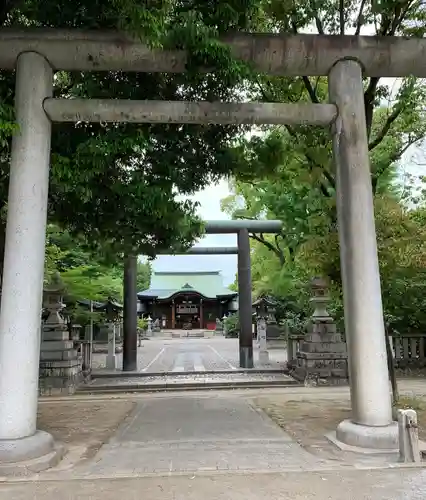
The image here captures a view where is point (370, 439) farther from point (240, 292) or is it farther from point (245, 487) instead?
point (240, 292)

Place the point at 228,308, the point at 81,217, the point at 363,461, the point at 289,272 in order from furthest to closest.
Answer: the point at 228,308 → the point at 289,272 → the point at 81,217 → the point at 363,461

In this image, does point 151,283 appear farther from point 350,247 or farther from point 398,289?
point 350,247

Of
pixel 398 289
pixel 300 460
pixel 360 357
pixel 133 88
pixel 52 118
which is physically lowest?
pixel 300 460

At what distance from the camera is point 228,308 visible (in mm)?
47844

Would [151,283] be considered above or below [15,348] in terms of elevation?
above

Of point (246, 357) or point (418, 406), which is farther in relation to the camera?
point (246, 357)

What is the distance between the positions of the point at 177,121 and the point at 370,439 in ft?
15.7

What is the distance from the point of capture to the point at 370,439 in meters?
5.80

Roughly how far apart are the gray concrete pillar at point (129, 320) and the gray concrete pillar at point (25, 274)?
9347mm

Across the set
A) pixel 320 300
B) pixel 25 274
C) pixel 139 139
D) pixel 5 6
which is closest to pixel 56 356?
pixel 25 274

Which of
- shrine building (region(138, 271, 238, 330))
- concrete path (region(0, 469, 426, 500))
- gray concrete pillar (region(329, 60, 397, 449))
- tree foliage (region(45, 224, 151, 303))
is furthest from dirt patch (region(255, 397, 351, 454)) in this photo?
shrine building (region(138, 271, 238, 330))

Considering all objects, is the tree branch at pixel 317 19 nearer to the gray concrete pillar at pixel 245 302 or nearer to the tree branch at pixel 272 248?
the gray concrete pillar at pixel 245 302

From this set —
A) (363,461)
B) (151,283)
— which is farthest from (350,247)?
(151,283)

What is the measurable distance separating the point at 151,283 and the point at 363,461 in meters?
51.1
